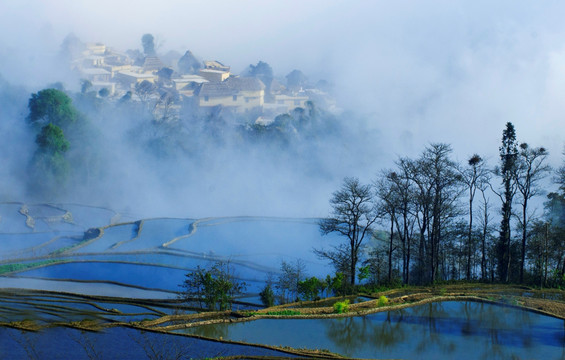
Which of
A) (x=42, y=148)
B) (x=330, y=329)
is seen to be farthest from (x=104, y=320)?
(x=42, y=148)

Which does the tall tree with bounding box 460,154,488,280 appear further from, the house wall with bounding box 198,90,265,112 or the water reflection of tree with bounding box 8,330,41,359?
the house wall with bounding box 198,90,265,112

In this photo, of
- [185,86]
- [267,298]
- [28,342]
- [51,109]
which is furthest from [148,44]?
[28,342]

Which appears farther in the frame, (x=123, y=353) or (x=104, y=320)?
(x=104, y=320)

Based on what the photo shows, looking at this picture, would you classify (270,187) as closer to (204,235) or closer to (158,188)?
(158,188)

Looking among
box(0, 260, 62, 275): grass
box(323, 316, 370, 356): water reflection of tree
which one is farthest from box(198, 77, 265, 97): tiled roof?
box(323, 316, 370, 356): water reflection of tree

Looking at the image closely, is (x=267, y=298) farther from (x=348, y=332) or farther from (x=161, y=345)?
(x=161, y=345)

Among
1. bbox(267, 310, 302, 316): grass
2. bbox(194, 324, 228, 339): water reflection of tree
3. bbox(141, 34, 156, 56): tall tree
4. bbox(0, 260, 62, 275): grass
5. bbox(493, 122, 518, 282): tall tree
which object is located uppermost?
bbox(141, 34, 156, 56): tall tree
